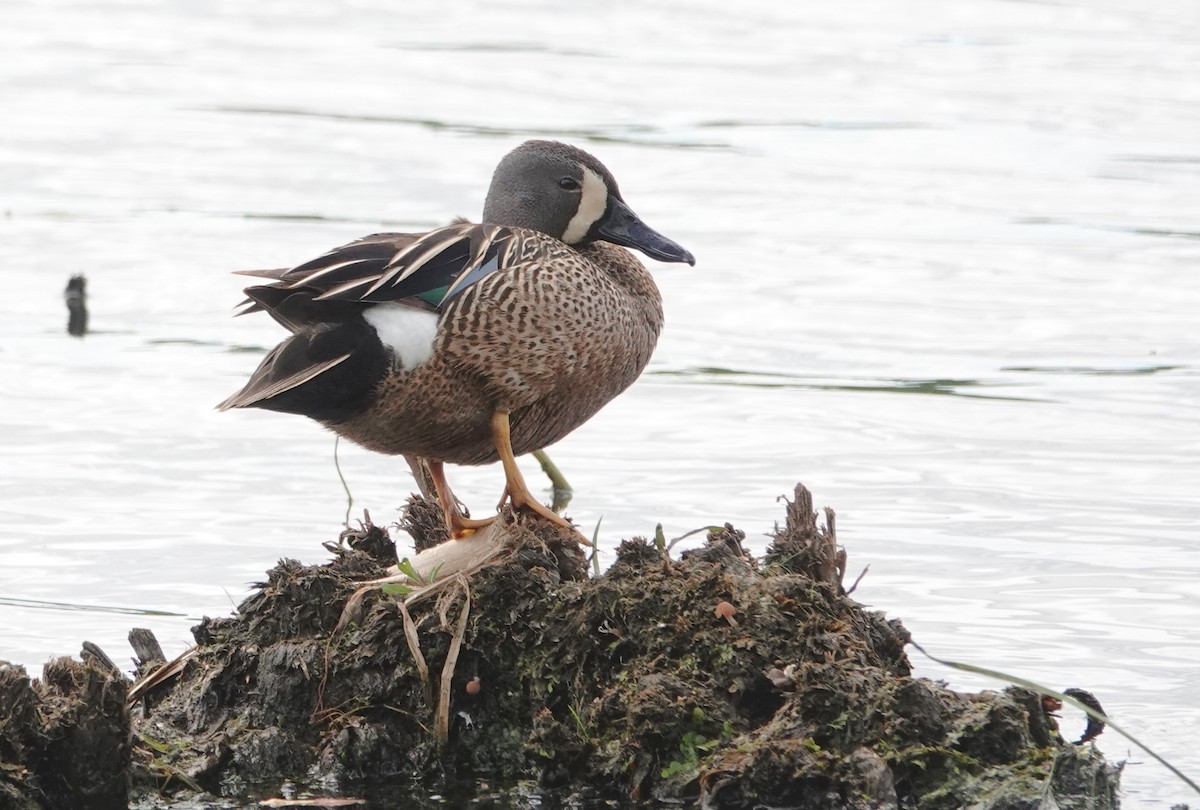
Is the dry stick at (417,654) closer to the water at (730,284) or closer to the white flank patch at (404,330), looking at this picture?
the white flank patch at (404,330)

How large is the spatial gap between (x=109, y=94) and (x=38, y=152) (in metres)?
3.48

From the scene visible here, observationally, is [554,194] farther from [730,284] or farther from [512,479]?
[730,284]

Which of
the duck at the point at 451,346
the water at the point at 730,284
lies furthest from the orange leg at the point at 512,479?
the water at the point at 730,284

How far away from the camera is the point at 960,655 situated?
843 centimetres

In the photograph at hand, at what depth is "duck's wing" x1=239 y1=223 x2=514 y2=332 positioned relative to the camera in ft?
23.0

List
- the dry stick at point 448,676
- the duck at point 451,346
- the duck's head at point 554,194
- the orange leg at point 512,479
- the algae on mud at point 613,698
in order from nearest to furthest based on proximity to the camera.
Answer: the algae on mud at point 613,698 → the dry stick at point 448,676 → the duck at point 451,346 → the orange leg at point 512,479 → the duck's head at point 554,194

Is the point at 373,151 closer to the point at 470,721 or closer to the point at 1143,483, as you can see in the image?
the point at 1143,483

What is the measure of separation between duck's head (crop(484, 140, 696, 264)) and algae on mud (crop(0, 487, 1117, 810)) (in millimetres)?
1541

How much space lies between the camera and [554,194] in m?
8.02

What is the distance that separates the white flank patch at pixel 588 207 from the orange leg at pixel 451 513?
44.2 inches

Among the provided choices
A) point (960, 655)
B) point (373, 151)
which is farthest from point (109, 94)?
point (960, 655)

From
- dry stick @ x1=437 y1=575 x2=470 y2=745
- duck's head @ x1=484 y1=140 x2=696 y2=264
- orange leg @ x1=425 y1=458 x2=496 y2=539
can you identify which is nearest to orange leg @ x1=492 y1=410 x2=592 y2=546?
orange leg @ x1=425 y1=458 x2=496 y2=539

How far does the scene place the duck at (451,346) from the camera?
6.98m

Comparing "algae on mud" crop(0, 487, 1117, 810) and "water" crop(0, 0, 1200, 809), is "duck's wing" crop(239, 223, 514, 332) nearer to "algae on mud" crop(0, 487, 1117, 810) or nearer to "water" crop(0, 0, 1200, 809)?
"algae on mud" crop(0, 487, 1117, 810)
